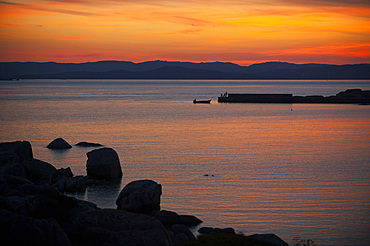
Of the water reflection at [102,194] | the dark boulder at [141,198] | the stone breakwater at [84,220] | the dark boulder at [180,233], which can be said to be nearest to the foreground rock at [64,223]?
the stone breakwater at [84,220]

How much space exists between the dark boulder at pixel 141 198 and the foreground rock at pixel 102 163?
513cm

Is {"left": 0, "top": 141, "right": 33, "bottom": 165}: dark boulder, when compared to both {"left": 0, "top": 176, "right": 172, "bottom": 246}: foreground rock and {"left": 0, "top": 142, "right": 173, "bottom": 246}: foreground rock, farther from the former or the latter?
{"left": 0, "top": 176, "right": 172, "bottom": 246}: foreground rock

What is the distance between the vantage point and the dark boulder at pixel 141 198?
18.3m

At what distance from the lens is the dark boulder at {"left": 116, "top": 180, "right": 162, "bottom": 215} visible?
1831 centimetres

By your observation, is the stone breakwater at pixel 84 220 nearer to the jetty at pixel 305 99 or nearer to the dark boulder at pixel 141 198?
the dark boulder at pixel 141 198

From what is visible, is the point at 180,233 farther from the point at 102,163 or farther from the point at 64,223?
the point at 102,163

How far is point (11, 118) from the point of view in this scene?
2515 inches

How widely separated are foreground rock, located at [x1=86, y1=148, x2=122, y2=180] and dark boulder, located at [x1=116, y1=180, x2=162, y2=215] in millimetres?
5132

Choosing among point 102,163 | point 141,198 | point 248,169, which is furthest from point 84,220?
point 248,169

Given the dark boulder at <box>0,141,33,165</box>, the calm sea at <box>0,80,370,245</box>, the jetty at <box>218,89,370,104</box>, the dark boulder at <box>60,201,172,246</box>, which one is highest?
the jetty at <box>218,89,370,104</box>

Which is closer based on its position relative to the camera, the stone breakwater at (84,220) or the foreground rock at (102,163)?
the stone breakwater at (84,220)

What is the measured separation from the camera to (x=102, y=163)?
23953 millimetres

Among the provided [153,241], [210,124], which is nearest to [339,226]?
[153,241]

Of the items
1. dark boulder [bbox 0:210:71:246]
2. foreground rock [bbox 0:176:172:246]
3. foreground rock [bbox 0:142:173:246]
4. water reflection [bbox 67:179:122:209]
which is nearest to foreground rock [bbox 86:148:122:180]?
water reflection [bbox 67:179:122:209]
